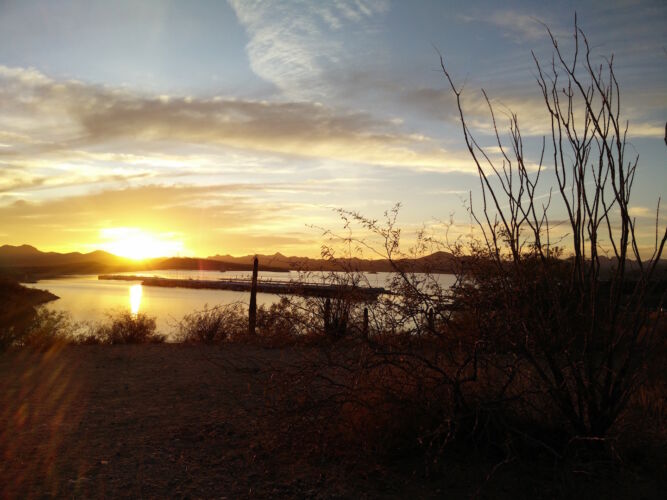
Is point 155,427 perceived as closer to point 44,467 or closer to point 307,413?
point 44,467

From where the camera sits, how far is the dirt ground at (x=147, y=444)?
13.9 ft

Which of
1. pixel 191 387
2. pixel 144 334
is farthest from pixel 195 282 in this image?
pixel 191 387

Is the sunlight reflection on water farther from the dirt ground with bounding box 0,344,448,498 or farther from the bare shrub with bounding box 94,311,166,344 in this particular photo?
the dirt ground with bounding box 0,344,448,498

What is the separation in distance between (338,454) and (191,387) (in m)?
3.95

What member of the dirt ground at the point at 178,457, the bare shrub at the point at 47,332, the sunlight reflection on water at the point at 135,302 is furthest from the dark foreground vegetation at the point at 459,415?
the sunlight reflection on water at the point at 135,302

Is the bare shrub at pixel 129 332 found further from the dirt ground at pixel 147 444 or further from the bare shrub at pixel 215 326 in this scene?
the dirt ground at pixel 147 444

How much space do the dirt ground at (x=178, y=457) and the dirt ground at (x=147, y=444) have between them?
0.03ft

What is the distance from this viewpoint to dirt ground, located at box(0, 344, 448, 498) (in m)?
4.24

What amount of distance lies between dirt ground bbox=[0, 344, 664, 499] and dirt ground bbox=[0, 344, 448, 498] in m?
0.01

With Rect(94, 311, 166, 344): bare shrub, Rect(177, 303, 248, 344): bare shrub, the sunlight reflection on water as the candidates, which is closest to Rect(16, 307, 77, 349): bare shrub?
Rect(94, 311, 166, 344): bare shrub

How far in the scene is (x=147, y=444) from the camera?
535 centimetres

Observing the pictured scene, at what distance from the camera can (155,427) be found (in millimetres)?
5992

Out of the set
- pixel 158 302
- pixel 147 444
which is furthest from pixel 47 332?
pixel 158 302

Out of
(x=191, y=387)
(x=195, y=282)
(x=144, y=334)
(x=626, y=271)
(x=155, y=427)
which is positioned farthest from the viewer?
(x=195, y=282)
